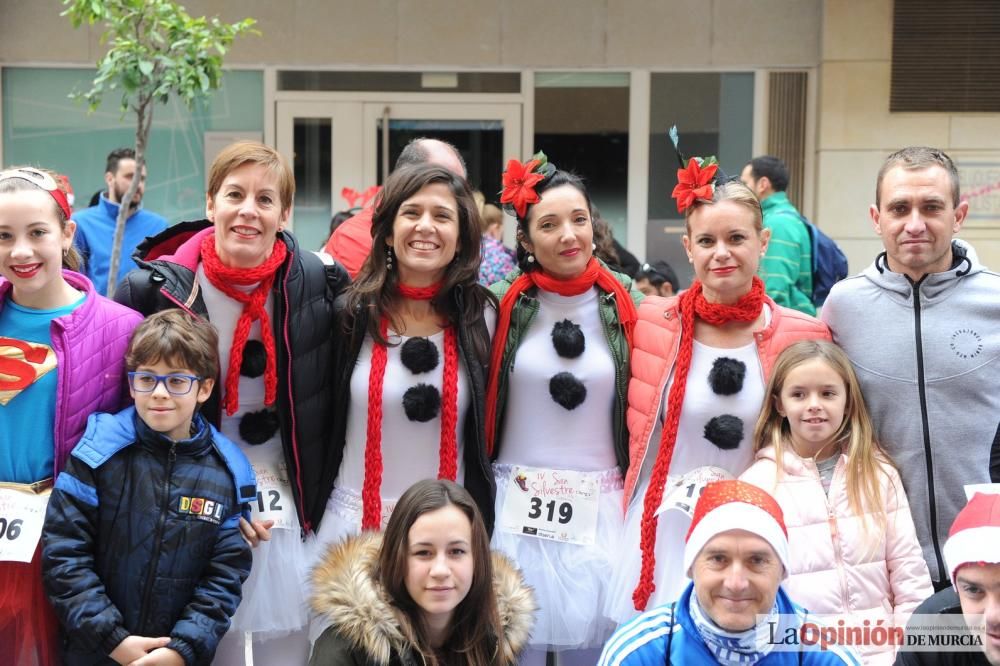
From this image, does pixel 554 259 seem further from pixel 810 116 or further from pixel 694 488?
pixel 810 116

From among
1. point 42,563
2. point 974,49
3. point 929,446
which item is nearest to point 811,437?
point 929,446

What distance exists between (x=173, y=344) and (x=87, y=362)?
0.29 metres

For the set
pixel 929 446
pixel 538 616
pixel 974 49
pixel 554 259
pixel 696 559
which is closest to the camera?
pixel 696 559

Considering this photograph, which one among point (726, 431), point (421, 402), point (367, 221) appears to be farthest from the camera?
point (367, 221)

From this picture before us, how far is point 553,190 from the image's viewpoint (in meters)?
3.82

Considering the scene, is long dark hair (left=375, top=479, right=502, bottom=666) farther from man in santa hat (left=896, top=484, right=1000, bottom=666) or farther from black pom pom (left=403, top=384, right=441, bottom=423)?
man in santa hat (left=896, top=484, right=1000, bottom=666)

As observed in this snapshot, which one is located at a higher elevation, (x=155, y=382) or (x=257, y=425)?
(x=155, y=382)

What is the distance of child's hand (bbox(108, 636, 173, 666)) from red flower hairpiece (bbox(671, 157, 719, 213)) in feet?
7.07

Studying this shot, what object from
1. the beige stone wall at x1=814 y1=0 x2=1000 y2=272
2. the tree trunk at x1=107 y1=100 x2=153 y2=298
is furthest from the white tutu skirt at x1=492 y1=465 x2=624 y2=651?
the beige stone wall at x1=814 y1=0 x2=1000 y2=272

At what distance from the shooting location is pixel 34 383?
322 centimetres

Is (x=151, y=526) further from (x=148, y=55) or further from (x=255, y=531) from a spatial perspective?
(x=148, y=55)

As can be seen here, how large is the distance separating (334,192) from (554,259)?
251 inches

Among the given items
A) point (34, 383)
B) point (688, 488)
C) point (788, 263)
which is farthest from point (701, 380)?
point (788, 263)

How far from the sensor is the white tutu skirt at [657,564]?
11.5 feet
